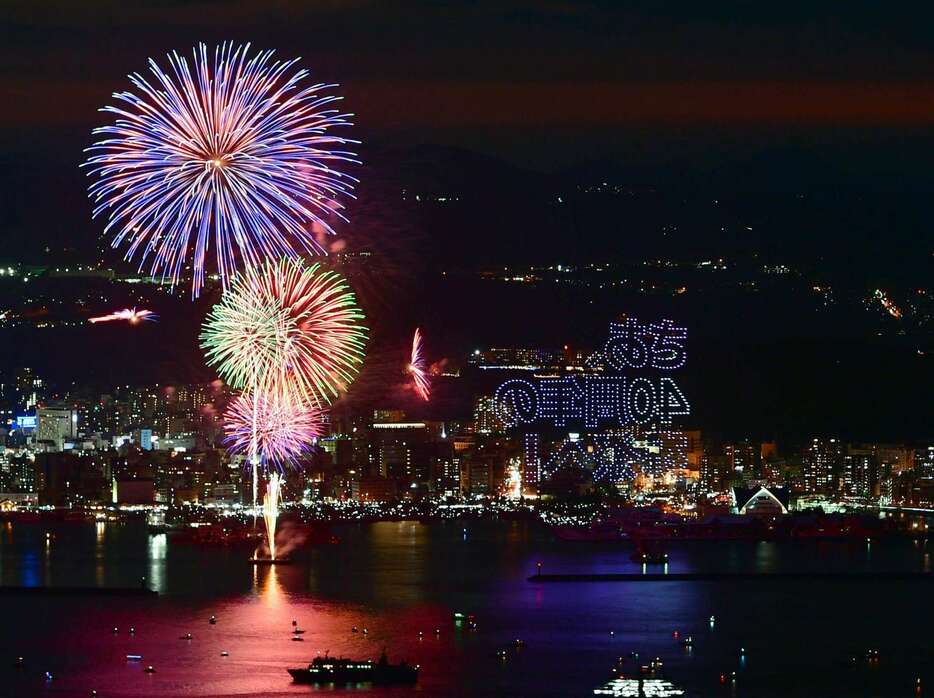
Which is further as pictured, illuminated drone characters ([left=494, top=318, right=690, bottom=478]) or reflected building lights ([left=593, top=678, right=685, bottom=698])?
illuminated drone characters ([left=494, top=318, right=690, bottom=478])

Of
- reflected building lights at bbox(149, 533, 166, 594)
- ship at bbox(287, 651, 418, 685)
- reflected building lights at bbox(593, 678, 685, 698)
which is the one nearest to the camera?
reflected building lights at bbox(593, 678, 685, 698)

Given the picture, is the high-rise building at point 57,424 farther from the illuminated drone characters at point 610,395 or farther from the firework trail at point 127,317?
the illuminated drone characters at point 610,395

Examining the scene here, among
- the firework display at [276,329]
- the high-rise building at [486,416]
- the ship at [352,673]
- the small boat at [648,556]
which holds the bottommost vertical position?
the ship at [352,673]

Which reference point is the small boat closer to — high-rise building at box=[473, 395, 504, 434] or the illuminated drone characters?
the illuminated drone characters

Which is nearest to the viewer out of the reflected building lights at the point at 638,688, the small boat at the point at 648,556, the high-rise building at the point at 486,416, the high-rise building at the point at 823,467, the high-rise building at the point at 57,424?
the reflected building lights at the point at 638,688

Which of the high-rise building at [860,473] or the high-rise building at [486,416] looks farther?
the high-rise building at [486,416]

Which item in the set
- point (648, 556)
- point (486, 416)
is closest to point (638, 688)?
point (648, 556)

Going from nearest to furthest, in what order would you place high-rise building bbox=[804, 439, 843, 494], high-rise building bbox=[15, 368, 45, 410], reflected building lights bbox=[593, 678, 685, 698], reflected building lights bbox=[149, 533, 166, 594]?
1. reflected building lights bbox=[593, 678, 685, 698]
2. reflected building lights bbox=[149, 533, 166, 594]
3. high-rise building bbox=[804, 439, 843, 494]
4. high-rise building bbox=[15, 368, 45, 410]

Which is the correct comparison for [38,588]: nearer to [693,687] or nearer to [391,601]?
[391,601]

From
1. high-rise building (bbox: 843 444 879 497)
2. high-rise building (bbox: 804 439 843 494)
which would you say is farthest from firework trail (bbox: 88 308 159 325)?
high-rise building (bbox: 843 444 879 497)

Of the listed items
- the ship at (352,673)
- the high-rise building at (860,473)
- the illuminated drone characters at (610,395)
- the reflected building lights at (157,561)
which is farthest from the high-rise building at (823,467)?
the ship at (352,673)
